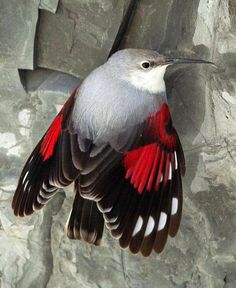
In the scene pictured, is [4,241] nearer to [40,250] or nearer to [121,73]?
[40,250]

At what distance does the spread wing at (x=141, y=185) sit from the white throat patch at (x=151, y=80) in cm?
15

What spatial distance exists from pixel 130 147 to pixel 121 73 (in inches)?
11.4

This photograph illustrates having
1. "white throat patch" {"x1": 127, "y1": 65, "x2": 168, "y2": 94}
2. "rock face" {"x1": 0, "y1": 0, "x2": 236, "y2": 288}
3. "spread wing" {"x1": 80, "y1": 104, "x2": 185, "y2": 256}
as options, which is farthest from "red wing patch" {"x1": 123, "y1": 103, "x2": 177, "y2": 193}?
"rock face" {"x1": 0, "y1": 0, "x2": 236, "y2": 288}

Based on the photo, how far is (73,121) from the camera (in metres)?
2.59

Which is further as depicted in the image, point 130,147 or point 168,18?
point 168,18

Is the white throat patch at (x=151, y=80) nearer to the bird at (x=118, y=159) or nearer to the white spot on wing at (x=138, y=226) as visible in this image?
the bird at (x=118, y=159)

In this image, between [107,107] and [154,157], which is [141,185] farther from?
[107,107]

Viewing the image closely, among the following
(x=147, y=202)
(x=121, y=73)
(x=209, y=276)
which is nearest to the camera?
(x=147, y=202)

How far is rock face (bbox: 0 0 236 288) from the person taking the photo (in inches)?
105

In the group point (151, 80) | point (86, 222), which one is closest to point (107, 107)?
point (151, 80)

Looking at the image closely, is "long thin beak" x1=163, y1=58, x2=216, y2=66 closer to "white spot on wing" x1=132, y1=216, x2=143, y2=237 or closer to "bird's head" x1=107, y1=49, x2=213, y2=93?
"bird's head" x1=107, y1=49, x2=213, y2=93

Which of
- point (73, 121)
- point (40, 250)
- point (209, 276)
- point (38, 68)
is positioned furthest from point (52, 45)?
point (209, 276)

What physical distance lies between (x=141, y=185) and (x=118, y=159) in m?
0.10

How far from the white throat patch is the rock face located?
0.34ft
